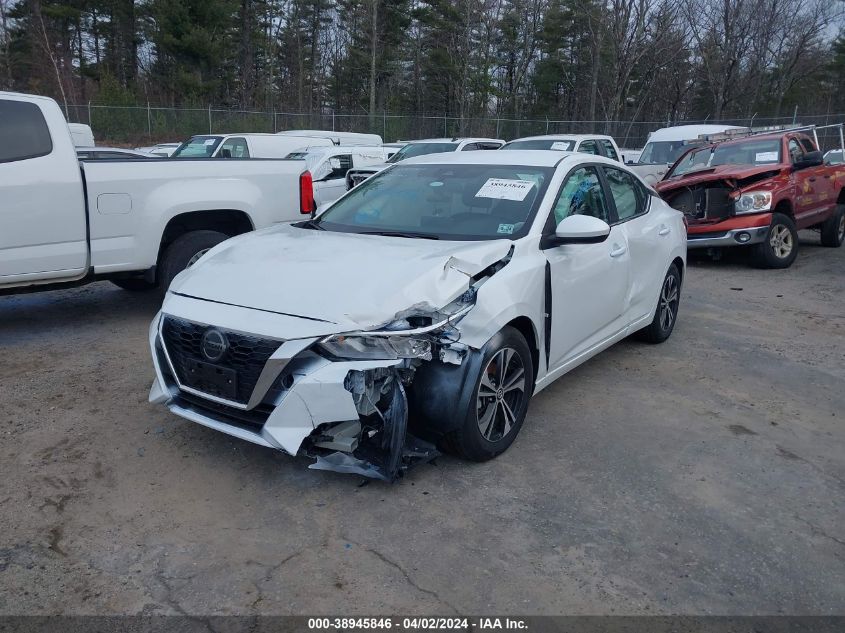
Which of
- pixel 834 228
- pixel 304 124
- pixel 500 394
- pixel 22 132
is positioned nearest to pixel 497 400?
pixel 500 394

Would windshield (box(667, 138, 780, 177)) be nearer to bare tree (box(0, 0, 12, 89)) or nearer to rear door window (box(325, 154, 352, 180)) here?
rear door window (box(325, 154, 352, 180))

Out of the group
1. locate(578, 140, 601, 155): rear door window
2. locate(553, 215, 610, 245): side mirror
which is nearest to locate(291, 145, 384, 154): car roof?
locate(578, 140, 601, 155): rear door window

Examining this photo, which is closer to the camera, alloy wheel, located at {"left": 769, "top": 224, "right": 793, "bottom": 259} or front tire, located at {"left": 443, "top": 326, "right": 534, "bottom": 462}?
front tire, located at {"left": 443, "top": 326, "right": 534, "bottom": 462}

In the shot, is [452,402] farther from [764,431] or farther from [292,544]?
[764,431]

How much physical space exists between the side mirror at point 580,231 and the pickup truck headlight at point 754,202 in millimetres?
6440

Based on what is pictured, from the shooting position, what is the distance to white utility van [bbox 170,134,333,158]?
15.7 m

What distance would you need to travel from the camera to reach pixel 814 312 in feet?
25.0

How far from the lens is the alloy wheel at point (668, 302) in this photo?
20.2 feet

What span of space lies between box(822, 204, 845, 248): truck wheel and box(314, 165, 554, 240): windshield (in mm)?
8999

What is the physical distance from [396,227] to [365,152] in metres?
10.4

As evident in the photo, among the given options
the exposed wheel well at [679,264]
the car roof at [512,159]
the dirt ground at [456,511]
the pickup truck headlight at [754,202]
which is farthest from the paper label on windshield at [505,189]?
the pickup truck headlight at [754,202]

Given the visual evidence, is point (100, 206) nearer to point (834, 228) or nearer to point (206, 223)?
point (206, 223)

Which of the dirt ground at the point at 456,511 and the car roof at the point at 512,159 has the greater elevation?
the car roof at the point at 512,159

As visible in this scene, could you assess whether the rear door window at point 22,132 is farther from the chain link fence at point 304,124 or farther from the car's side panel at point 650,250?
the chain link fence at point 304,124
